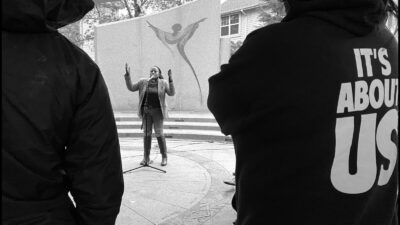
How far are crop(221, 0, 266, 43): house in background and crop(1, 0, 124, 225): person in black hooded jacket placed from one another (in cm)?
2202

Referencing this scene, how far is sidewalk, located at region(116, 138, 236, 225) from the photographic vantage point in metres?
3.86

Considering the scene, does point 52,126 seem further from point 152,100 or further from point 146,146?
point 146,146

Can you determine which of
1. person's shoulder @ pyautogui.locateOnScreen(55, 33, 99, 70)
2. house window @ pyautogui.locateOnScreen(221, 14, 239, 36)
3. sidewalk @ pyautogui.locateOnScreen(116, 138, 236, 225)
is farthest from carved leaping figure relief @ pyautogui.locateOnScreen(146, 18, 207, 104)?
house window @ pyautogui.locateOnScreen(221, 14, 239, 36)

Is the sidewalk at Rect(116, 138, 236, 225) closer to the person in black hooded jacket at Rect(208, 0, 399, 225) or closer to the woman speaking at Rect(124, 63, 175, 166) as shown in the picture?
the woman speaking at Rect(124, 63, 175, 166)

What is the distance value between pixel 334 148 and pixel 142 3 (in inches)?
807

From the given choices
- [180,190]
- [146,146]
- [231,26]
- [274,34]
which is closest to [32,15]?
[274,34]

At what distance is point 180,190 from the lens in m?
4.85

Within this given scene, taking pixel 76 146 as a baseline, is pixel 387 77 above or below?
above

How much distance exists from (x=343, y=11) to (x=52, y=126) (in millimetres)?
1075

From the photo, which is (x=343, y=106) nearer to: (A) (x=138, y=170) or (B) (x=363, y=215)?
(B) (x=363, y=215)

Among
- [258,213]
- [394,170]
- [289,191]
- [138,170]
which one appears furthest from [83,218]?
[138,170]

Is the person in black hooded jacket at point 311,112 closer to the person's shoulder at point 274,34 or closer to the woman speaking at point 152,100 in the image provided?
the person's shoulder at point 274,34

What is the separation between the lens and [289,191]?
3.49 feet

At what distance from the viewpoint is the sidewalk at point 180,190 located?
12.7 feet
